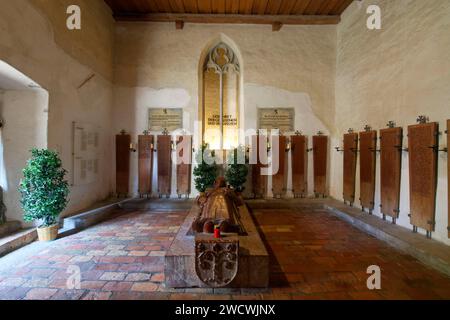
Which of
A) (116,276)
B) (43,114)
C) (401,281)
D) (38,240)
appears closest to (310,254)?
(401,281)

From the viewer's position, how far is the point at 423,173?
356 cm

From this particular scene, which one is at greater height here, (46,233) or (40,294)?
(46,233)

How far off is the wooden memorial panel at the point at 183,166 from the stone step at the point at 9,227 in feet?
10.8

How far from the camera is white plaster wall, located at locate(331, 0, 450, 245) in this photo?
3.37 meters

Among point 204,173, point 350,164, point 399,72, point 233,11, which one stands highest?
point 233,11

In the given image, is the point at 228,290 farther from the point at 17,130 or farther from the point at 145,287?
the point at 17,130

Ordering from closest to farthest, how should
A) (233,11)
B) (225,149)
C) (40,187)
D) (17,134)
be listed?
(40,187) → (17,134) → (233,11) → (225,149)

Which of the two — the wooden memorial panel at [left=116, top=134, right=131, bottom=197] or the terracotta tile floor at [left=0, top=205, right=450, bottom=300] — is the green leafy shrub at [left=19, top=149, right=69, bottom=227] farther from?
the wooden memorial panel at [left=116, top=134, right=131, bottom=197]

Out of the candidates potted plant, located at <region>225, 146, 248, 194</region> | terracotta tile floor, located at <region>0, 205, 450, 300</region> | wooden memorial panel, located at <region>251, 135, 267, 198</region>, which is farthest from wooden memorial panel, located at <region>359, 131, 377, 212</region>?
potted plant, located at <region>225, 146, 248, 194</region>

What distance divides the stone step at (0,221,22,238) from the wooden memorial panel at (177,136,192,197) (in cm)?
329

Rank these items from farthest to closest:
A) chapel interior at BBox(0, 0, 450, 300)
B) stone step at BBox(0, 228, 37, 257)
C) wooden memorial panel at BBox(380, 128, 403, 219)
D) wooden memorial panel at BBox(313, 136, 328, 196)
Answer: wooden memorial panel at BBox(313, 136, 328, 196) < wooden memorial panel at BBox(380, 128, 403, 219) < stone step at BBox(0, 228, 37, 257) < chapel interior at BBox(0, 0, 450, 300)

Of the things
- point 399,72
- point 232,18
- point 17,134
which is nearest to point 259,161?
point 399,72

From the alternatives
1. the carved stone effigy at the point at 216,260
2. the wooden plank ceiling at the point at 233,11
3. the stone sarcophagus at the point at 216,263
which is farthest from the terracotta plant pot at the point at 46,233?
the wooden plank ceiling at the point at 233,11

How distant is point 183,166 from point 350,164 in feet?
13.1
